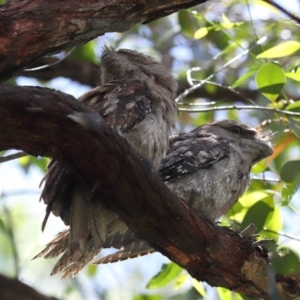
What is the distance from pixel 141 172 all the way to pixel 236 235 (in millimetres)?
797

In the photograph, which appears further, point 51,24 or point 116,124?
point 116,124

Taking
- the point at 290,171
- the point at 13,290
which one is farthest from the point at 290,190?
the point at 13,290

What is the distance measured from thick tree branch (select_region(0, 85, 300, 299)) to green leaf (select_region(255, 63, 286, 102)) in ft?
3.28

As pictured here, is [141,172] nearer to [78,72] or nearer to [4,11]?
[4,11]

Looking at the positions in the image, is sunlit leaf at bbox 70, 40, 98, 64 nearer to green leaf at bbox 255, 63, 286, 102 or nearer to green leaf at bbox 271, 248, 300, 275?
green leaf at bbox 255, 63, 286, 102

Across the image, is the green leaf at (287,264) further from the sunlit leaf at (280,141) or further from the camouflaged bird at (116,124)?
the sunlit leaf at (280,141)

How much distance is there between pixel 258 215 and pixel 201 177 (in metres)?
0.39

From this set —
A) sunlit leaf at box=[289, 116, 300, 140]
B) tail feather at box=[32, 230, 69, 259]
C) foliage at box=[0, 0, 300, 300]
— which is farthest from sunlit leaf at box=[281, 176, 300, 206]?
tail feather at box=[32, 230, 69, 259]

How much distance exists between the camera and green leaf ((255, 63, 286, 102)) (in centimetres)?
341

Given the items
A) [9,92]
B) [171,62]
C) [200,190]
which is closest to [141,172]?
[9,92]

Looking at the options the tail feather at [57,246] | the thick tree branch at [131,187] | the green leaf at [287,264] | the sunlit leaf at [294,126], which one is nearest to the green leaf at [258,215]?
the sunlit leaf at [294,126]

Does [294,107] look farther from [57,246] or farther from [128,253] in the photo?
[57,246]

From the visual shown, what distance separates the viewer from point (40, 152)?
2170 millimetres

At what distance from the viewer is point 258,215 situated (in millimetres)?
3514
